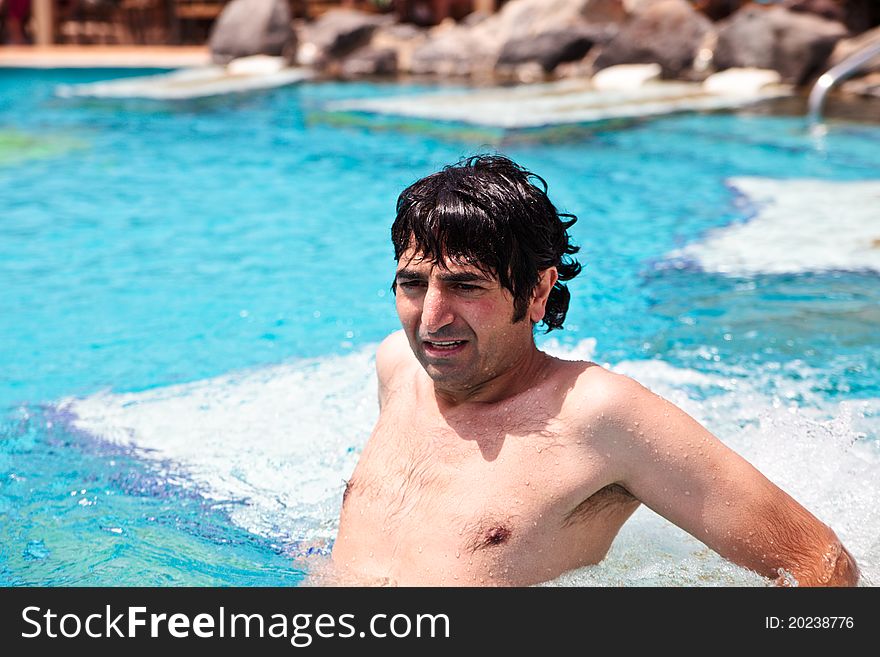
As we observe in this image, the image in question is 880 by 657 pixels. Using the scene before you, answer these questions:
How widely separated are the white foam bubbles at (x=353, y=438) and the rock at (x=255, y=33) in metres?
12.5

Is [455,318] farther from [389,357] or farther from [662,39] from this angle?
[662,39]

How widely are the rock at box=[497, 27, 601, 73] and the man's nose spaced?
12.9 meters

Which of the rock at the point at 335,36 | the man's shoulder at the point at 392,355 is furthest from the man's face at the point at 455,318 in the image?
the rock at the point at 335,36

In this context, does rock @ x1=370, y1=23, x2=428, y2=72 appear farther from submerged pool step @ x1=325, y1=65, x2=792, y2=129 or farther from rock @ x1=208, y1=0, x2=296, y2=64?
submerged pool step @ x1=325, y1=65, x2=792, y2=129

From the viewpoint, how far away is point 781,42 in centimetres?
1268

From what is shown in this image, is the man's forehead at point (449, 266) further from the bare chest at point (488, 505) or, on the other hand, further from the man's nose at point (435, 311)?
the bare chest at point (488, 505)

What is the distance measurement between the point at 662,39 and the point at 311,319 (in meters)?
9.23

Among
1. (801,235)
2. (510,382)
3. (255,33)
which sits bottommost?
(801,235)

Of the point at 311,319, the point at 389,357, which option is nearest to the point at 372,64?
the point at 311,319

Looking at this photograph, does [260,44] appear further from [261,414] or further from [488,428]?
[488,428]

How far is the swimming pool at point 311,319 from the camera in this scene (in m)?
3.57

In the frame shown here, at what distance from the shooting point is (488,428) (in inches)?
98.3

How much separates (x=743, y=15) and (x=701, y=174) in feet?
17.6

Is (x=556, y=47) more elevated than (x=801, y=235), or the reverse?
(x=556, y=47)
